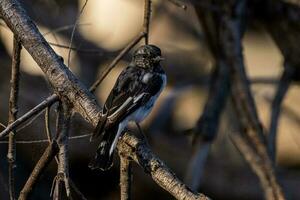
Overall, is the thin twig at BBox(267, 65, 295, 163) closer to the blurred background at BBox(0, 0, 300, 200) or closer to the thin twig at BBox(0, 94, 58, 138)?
the blurred background at BBox(0, 0, 300, 200)

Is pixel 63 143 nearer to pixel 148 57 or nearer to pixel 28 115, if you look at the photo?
pixel 28 115

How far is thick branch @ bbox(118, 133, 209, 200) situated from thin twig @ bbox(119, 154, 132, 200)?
42mm

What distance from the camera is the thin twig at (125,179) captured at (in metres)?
4.09

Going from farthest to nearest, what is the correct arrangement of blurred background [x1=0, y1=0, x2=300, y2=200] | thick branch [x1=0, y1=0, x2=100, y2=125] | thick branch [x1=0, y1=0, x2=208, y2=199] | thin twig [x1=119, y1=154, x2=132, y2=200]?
blurred background [x1=0, y1=0, x2=300, y2=200] → thick branch [x1=0, y1=0, x2=100, y2=125] → thin twig [x1=119, y1=154, x2=132, y2=200] → thick branch [x1=0, y1=0, x2=208, y2=199]

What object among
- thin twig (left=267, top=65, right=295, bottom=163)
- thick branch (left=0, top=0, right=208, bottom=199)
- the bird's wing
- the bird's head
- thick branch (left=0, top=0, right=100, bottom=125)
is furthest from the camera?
thin twig (left=267, top=65, right=295, bottom=163)

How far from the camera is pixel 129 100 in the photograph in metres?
5.32

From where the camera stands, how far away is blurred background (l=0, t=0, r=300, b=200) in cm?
894

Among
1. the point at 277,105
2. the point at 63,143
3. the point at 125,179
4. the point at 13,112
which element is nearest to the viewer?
the point at 63,143

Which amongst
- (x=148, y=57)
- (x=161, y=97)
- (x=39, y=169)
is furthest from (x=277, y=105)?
(x=39, y=169)

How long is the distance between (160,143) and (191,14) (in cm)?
248

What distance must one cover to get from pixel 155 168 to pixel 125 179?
19 cm

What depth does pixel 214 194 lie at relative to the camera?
9562mm

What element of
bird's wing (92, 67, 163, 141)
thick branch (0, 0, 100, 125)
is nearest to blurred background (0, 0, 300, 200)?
bird's wing (92, 67, 163, 141)

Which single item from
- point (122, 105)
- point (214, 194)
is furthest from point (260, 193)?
point (122, 105)
